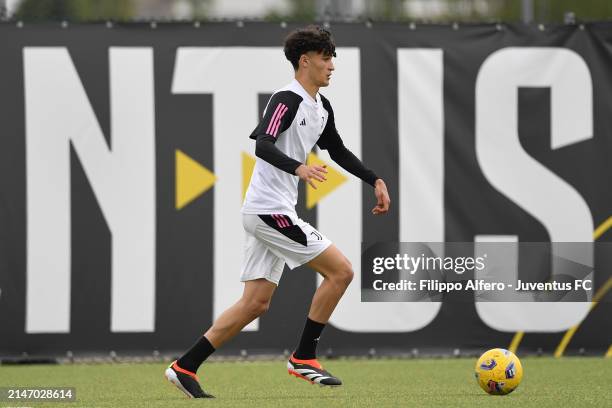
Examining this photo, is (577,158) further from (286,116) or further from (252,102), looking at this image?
(286,116)

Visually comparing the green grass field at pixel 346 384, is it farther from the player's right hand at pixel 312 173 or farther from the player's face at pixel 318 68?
the player's face at pixel 318 68

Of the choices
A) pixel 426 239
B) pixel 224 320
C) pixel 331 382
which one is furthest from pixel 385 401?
pixel 426 239

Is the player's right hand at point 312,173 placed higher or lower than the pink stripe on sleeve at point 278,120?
lower

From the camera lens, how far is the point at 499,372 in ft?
24.6

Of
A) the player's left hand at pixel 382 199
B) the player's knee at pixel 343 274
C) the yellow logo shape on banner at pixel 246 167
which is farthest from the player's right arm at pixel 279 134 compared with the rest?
the yellow logo shape on banner at pixel 246 167

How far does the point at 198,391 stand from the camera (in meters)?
7.57

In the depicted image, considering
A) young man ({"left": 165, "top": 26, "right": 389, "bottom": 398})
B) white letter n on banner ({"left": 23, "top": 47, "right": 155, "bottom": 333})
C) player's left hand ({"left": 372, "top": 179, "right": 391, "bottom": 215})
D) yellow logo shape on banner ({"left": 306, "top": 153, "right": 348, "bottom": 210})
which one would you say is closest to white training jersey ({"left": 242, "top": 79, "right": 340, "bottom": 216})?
young man ({"left": 165, "top": 26, "right": 389, "bottom": 398})

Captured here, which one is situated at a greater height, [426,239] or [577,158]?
[577,158]

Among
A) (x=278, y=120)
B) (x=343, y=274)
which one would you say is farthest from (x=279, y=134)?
(x=343, y=274)

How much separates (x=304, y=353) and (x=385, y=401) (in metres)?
0.63

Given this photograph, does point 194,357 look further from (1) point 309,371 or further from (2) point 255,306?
(1) point 309,371

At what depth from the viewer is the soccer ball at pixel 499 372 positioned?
7.49 meters

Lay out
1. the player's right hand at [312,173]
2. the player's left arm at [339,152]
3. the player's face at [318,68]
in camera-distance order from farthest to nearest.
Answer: the player's left arm at [339,152] → the player's face at [318,68] → the player's right hand at [312,173]

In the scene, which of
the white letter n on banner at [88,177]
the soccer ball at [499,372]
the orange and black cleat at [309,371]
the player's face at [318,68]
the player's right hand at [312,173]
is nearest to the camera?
the player's right hand at [312,173]
